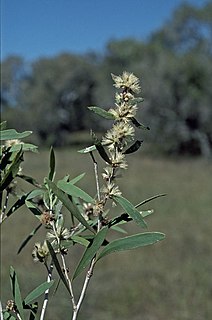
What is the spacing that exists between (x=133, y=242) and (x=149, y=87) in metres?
8.40

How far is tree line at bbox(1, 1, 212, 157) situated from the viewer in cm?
851

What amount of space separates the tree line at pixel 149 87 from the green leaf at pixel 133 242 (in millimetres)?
6423

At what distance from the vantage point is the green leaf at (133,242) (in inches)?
10.9

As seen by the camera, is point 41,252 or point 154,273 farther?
point 154,273

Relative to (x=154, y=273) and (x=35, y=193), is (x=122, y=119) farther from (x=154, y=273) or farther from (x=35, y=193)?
(x=154, y=273)

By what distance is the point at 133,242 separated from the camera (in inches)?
11.2

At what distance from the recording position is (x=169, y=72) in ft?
28.2

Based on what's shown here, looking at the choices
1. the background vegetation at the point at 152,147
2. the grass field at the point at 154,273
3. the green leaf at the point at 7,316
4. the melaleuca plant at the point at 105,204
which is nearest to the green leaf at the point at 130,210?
the melaleuca plant at the point at 105,204

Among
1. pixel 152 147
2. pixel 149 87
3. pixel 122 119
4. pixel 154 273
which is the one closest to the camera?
pixel 122 119

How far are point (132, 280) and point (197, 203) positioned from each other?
256 cm

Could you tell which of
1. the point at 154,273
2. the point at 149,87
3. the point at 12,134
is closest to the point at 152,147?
the point at 149,87

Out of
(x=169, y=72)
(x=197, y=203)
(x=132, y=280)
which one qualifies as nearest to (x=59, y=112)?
(x=169, y=72)

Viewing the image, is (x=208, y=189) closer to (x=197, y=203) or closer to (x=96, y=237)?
(x=197, y=203)

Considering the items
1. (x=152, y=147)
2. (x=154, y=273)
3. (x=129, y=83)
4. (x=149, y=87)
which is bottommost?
(x=154, y=273)
